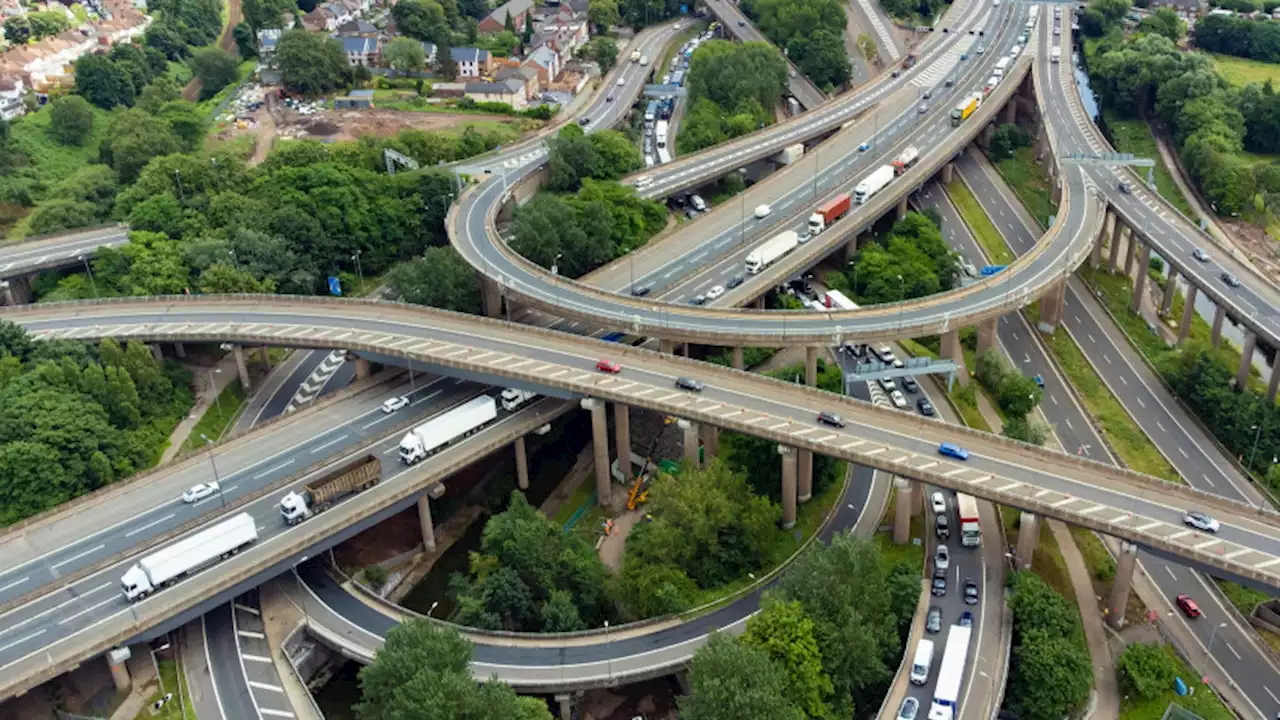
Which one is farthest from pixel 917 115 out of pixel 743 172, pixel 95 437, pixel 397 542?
pixel 95 437

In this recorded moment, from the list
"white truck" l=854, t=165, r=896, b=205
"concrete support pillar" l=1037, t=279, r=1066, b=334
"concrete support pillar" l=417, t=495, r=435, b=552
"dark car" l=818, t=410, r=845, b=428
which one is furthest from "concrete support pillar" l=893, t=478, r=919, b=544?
"white truck" l=854, t=165, r=896, b=205

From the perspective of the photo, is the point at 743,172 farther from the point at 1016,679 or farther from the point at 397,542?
the point at 1016,679

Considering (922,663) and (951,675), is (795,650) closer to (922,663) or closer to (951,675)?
(922,663)

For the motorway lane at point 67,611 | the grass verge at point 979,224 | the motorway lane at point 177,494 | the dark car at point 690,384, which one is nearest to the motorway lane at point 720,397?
the dark car at point 690,384

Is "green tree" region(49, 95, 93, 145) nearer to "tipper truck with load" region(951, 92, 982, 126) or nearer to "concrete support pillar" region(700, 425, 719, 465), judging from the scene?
"concrete support pillar" region(700, 425, 719, 465)

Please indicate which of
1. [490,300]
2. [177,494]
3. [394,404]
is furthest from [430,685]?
[490,300]

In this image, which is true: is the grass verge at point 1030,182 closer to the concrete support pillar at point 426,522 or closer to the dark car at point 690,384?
the dark car at point 690,384
